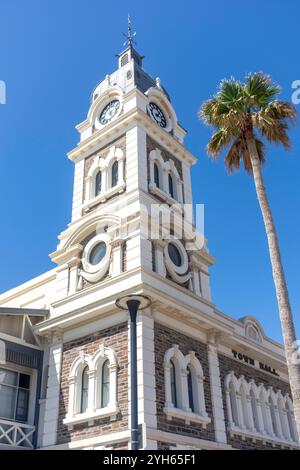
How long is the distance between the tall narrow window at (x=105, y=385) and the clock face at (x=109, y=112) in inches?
514

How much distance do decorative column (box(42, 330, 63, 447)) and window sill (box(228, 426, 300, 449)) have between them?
22.1 ft

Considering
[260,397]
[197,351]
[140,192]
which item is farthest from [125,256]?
[260,397]

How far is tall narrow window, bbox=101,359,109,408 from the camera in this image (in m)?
16.9

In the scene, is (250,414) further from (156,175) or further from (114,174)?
(114,174)

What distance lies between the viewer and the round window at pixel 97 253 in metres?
20.5

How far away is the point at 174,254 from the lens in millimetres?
21125

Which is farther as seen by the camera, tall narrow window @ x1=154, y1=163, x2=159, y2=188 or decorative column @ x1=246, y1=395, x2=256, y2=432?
tall narrow window @ x1=154, y1=163, x2=159, y2=188

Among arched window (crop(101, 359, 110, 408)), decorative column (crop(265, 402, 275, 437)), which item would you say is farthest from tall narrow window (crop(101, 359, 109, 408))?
decorative column (crop(265, 402, 275, 437))

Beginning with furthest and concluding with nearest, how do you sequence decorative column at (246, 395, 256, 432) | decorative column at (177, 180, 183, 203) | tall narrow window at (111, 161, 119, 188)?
decorative column at (177, 180, 183, 203) < tall narrow window at (111, 161, 119, 188) < decorative column at (246, 395, 256, 432)

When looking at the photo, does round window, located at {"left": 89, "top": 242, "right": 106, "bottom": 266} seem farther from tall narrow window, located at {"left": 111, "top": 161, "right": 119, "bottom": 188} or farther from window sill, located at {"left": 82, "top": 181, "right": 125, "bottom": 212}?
tall narrow window, located at {"left": 111, "top": 161, "right": 119, "bottom": 188}

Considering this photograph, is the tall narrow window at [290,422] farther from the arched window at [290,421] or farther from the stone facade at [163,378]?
the stone facade at [163,378]

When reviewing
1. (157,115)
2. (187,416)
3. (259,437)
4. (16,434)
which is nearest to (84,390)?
(16,434)

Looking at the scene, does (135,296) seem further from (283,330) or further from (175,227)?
(175,227)
